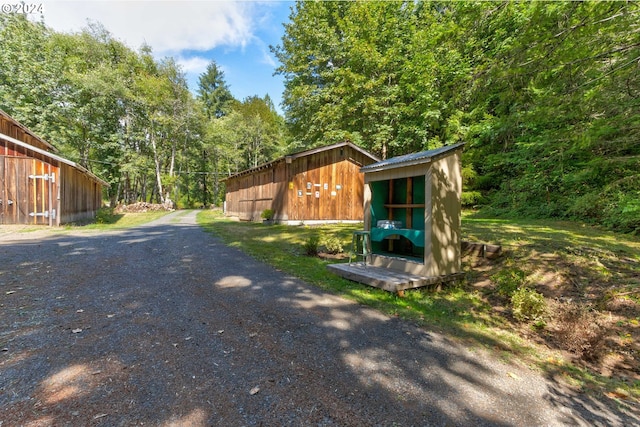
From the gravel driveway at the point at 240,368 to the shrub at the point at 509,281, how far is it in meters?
2.00

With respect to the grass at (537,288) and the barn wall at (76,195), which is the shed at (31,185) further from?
the grass at (537,288)

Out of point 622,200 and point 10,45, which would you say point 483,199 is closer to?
point 622,200

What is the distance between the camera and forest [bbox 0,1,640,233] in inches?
186

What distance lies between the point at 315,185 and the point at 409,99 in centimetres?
1128

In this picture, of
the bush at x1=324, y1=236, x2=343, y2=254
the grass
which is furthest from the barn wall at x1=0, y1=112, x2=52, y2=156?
the bush at x1=324, y1=236, x2=343, y2=254

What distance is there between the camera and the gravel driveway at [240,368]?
6.75 ft

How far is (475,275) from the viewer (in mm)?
5707

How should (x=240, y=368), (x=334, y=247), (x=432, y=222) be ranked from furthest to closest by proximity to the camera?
(x=334, y=247), (x=432, y=222), (x=240, y=368)

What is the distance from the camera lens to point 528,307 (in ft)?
13.3

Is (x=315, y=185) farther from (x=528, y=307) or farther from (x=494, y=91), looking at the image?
(x=528, y=307)

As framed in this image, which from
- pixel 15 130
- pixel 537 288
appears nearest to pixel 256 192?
pixel 15 130

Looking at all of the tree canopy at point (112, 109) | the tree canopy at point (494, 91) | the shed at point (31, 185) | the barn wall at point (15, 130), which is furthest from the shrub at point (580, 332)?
the tree canopy at point (112, 109)

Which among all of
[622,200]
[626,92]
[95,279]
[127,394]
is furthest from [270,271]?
[622,200]

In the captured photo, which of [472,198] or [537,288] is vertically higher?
[472,198]
